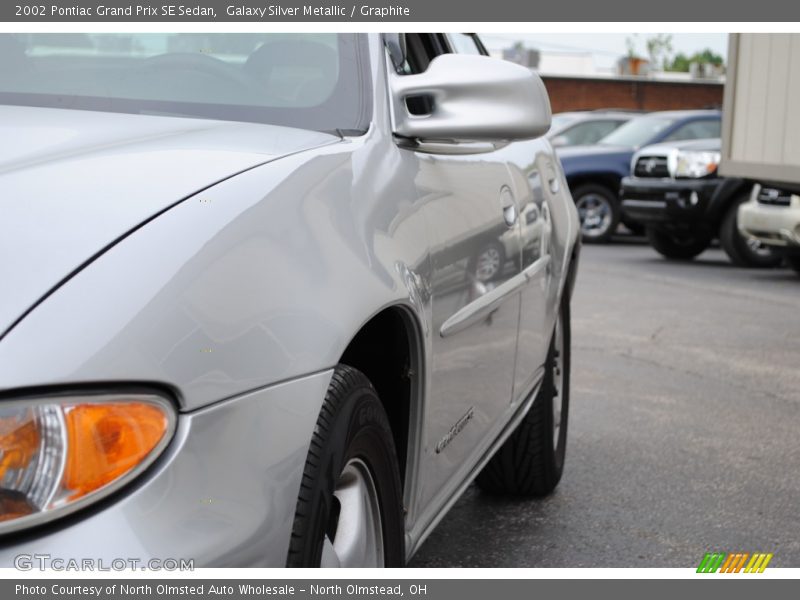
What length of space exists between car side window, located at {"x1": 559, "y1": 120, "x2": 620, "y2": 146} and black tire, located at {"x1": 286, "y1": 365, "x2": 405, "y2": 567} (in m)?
15.6

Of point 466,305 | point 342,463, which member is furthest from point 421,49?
point 342,463

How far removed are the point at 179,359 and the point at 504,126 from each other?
1.23m

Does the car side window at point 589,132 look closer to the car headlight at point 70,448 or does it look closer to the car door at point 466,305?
the car door at point 466,305

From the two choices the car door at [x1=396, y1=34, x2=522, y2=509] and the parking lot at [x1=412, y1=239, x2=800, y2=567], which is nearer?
the car door at [x1=396, y1=34, x2=522, y2=509]

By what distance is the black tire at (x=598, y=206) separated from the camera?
15.9m

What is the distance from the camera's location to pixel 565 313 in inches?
174

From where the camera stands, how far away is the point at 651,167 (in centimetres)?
1412

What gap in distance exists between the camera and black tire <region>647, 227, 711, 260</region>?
47.0ft

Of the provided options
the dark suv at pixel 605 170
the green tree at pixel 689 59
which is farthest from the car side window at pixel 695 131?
the green tree at pixel 689 59

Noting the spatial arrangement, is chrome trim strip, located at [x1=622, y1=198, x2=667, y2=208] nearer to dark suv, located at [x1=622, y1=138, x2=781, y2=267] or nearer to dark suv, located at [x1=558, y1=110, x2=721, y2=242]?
dark suv, located at [x1=622, y1=138, x2=781, y2=267]

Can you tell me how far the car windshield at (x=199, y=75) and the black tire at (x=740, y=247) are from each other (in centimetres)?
1084

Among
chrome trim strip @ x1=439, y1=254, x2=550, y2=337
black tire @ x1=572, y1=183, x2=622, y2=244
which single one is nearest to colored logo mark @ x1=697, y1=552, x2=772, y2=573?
chrome trim strip @ x1=439, y1=254, x2=550, y2=337

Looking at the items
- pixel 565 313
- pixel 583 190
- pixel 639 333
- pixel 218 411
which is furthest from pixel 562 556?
pixel 583 190
